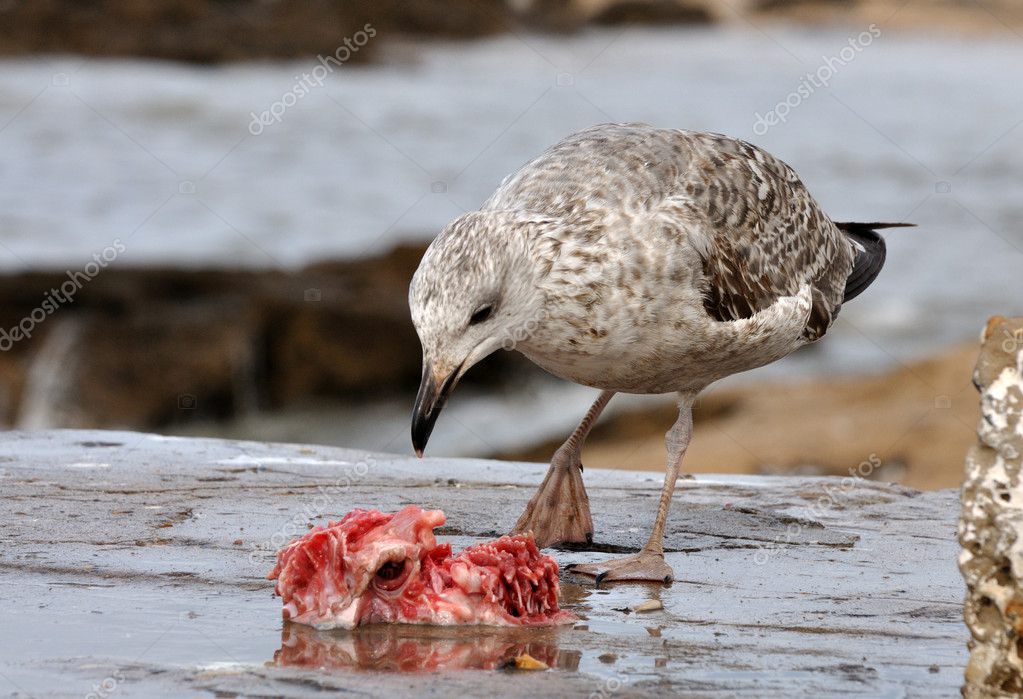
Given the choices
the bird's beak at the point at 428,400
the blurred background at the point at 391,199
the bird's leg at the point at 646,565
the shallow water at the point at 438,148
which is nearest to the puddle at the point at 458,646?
the bird's leg at the point at 646,565

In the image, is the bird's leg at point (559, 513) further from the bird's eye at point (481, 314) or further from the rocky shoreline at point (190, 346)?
the rocky shoreline at point (190, 346)

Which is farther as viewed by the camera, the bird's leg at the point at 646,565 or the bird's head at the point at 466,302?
the bird's leg at the point at 646,565

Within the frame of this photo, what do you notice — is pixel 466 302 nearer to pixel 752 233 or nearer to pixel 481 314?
pixel 481 314

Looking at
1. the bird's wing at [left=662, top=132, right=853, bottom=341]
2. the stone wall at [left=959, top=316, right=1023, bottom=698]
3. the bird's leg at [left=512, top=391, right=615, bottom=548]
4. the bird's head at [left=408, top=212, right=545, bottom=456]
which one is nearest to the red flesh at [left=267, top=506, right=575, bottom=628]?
the bird's head at [left=408, top=212, right=545, bottom=456]

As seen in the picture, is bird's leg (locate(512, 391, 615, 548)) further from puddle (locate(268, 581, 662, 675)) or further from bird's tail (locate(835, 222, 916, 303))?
bird's tail (locate(835, 222, 916, 303))

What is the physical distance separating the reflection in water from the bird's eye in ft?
3.03

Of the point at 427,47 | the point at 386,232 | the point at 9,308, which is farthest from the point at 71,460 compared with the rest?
the point at 427,47

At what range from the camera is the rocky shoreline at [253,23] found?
35.7m

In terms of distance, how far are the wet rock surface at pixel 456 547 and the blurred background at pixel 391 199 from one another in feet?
17.5

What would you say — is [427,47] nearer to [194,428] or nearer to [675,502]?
[194,428]

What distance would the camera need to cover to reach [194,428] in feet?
42.4

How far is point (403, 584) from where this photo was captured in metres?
4.03

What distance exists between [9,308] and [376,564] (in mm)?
10343

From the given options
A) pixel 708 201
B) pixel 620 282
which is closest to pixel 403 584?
pixel 620 282
